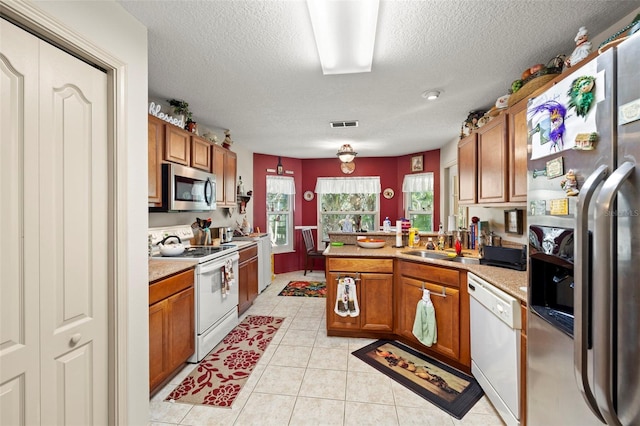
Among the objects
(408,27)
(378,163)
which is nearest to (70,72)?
(408,27)

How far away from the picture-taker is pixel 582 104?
2.82 ft

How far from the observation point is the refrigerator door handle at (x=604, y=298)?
69 cm

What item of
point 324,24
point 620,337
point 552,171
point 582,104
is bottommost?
point 620,337

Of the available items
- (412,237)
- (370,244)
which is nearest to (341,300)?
(370,244)

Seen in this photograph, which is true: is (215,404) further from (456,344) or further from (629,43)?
(629,43)

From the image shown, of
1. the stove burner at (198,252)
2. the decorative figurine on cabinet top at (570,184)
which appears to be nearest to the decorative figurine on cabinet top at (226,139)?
the stove burner at (198,252)

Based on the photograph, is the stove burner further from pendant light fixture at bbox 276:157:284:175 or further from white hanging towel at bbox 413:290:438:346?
pendant light fixture at bbox 276:157:284:175

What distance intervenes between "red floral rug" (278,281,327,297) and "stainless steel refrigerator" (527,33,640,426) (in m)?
3.38

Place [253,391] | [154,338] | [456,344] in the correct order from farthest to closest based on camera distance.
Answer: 1. [456,344]
2. [253,391]
3. [154,338]

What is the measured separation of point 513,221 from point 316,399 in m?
2.28

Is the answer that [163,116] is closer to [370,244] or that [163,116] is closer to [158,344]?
[158,344]

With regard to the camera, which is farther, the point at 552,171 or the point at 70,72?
the point at 70,72

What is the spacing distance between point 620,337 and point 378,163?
16.8 ft

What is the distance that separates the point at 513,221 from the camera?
8.20 feet
